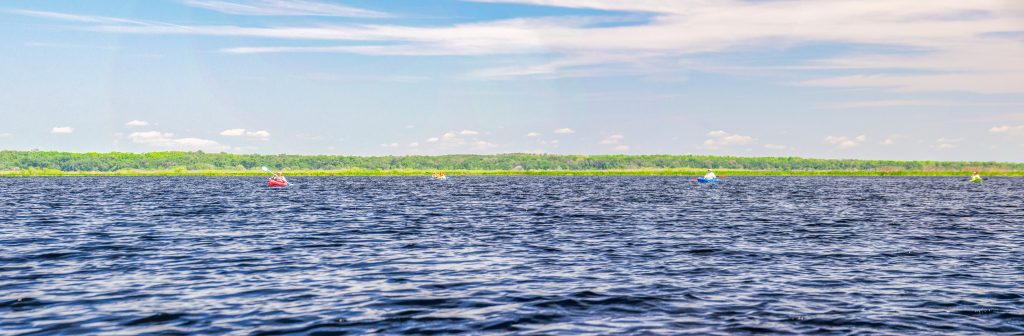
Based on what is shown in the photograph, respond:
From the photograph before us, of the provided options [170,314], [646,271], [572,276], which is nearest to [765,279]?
[646,271]

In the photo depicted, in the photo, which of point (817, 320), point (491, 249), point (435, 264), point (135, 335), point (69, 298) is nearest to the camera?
point (135, 335)

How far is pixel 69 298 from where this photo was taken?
23.5 meters

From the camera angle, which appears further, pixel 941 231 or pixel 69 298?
A: pixel 941 231

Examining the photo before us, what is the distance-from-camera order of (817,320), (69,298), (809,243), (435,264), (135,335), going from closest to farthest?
1. (135,335)
2. (817,320)
3. (69,298)
4. (435,264)
5. (809,243)

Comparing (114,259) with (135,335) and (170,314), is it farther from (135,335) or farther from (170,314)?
(135,335)

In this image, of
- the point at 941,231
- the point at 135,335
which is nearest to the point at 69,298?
the point at 135,335

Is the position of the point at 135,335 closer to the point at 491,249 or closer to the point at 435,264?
the point at 435,264

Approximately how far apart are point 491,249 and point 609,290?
12.2 metres

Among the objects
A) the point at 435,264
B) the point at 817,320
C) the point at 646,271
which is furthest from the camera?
the point at 435,264

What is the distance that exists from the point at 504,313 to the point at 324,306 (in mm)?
4580

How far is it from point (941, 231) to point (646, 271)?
25.0 m

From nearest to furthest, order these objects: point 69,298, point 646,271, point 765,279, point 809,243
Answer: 1. point 69,298
2. point 765,279
3. point 646,271
4. point 809,243

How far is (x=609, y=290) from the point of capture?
24547mm

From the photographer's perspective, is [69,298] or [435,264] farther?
[435,264]
